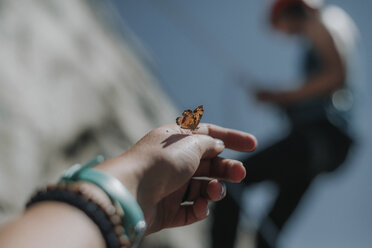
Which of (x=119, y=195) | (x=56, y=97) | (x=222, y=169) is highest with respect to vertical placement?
(x=56, y=97)

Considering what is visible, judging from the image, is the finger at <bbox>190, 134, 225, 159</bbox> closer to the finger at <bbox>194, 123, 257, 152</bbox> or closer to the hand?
the hand

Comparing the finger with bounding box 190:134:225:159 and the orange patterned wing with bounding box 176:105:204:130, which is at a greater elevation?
the orange patterned wing with bounding box 176:105:204:130

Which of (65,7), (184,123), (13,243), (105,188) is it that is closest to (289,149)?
(184,123)

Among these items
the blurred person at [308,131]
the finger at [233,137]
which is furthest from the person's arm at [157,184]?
the blurred person at [308,131]

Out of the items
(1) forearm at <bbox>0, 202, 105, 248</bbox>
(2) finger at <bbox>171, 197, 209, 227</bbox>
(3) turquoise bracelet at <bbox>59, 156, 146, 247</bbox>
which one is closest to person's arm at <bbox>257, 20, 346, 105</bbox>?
(2) finger at <bbox>171, 197, 209, 227</bbox>

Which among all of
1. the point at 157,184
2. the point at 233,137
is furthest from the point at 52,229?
the point at 233,137

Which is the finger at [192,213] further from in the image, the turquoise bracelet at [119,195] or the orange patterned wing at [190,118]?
the turquoise bracelet at [119,195]

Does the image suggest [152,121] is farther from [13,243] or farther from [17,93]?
[13,243]

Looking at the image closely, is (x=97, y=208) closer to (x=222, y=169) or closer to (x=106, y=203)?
(x=106, y=203)
